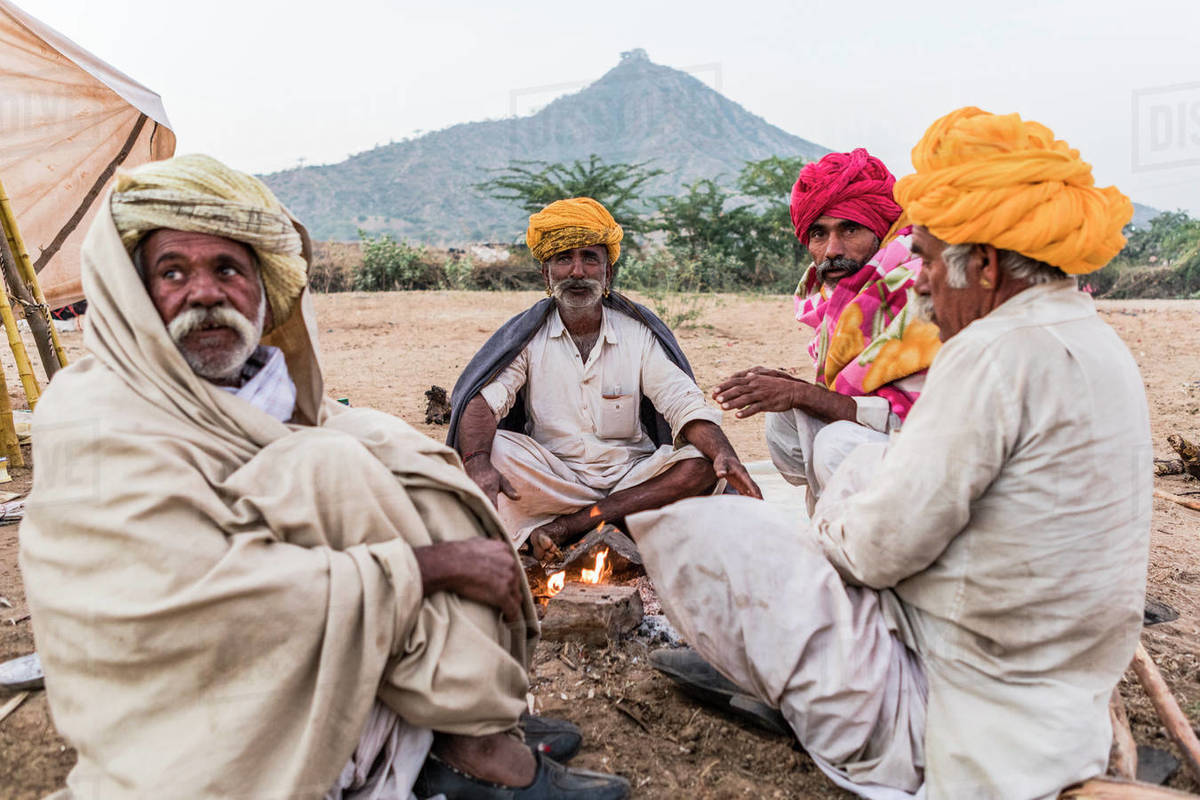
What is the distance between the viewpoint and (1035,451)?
2.01m

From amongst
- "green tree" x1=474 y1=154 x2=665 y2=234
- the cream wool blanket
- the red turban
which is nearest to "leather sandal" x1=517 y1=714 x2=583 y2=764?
the cream wool blanket

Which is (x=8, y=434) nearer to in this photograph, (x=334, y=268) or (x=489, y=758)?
(x=489, y=758)

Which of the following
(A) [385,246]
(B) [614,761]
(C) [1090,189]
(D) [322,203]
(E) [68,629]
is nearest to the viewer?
(E) [68,629]

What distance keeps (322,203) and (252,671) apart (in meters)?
100

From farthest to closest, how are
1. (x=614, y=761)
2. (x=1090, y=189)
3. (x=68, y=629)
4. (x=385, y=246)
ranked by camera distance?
(x=385, y=246) < (x=614, y=761) < (x=1090, y=189) < (x=68, y=629)

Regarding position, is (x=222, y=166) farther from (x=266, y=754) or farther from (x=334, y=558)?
(x=266, y=754)

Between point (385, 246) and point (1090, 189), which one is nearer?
point (1090, 189)

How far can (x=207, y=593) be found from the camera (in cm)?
177

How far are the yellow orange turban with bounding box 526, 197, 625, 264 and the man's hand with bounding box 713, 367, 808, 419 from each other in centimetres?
115

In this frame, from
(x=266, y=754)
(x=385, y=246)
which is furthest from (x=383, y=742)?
(x=385, y=246)

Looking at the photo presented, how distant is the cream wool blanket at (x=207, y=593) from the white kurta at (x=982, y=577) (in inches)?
32.2

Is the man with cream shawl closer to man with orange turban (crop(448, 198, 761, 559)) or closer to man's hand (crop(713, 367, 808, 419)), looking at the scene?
man's hand (crop(713, 367, 808, 419))

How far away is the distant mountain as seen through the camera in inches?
3472

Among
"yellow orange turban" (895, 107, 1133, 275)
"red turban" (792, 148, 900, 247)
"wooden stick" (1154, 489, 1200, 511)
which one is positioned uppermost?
"red turban" (792, 148, 900, 247)
